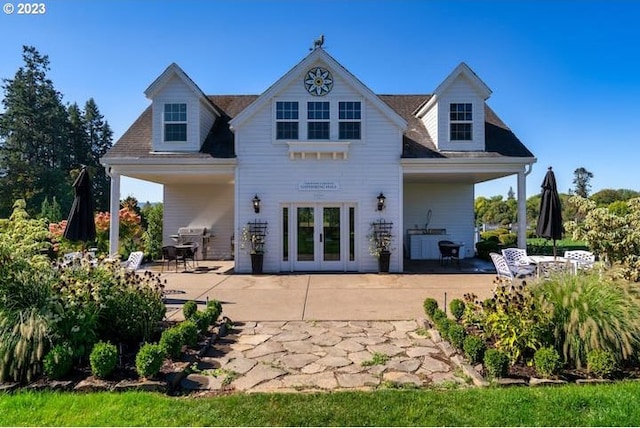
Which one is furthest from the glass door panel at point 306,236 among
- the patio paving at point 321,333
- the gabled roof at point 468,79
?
the gabled roof at point 468,79

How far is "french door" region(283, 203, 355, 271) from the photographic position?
1275 centimetres

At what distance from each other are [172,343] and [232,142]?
1022cm

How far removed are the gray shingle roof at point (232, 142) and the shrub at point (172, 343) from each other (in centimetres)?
887

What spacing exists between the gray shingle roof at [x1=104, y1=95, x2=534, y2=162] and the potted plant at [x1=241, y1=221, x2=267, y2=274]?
2.59m

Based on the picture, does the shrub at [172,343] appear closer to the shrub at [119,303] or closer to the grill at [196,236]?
the shrub at [119,303]

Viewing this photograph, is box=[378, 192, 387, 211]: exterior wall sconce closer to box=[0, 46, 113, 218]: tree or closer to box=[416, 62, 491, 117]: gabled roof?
box=[416, 62, 491, 117]: gabled roof

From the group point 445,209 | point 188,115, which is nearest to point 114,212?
point 188,115

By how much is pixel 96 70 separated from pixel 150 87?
1823mm

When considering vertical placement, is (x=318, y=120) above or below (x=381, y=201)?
above

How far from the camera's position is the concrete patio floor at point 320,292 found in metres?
7.34

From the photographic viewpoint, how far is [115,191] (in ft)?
41.8

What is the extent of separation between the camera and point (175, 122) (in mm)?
13094

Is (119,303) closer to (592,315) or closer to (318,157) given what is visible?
(592,315)

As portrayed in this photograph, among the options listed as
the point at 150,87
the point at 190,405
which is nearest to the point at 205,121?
the point at 150,87
